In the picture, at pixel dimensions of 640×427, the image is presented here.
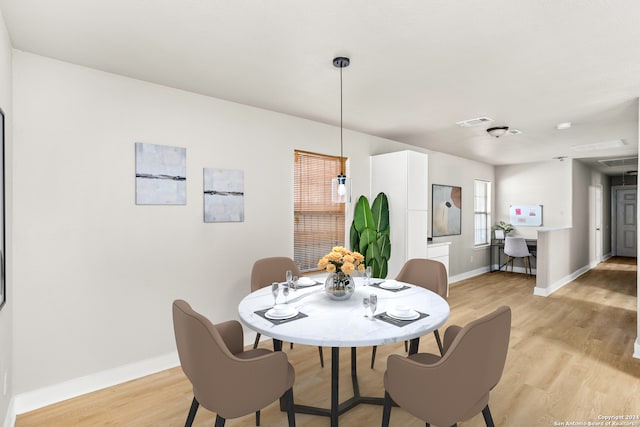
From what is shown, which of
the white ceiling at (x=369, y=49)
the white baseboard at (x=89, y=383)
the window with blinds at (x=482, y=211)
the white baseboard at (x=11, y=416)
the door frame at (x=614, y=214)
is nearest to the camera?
the white ceiling at (x=369, y=49)

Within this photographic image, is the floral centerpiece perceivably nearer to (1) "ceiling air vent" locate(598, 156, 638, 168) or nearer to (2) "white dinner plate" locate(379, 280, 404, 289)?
(2) "white dinner plate" locate(379, 280, 404, 289)

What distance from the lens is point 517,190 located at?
24.3 ft

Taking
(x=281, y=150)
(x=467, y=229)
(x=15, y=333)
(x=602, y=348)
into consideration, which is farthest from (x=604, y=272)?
(x=15, y=333)

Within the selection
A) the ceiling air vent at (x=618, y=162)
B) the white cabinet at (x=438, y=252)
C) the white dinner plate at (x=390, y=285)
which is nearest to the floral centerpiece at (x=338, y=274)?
the white dinner plate at (x=390, y=285)

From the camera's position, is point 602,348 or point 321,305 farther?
point 602,348

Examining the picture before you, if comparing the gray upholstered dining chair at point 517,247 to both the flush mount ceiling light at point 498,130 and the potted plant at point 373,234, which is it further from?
the potted plant at point 373,234

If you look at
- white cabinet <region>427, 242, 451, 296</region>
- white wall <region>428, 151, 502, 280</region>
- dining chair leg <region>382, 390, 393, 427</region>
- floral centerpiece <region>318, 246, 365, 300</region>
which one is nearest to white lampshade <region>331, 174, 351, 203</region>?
floral centerpiece <region>318, 246, 365, 300</region>

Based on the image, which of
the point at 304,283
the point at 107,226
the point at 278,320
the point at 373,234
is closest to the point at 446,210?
the point at 373,234

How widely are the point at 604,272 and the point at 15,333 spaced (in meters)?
9.60

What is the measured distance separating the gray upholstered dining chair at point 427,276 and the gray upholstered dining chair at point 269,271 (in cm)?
105

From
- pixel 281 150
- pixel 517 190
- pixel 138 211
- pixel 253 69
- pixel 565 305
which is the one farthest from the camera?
pixel 517 190

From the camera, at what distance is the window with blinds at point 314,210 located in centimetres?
399

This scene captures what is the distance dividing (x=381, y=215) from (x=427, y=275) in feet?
5.12

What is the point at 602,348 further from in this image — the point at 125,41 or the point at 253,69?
the point at 125,41
